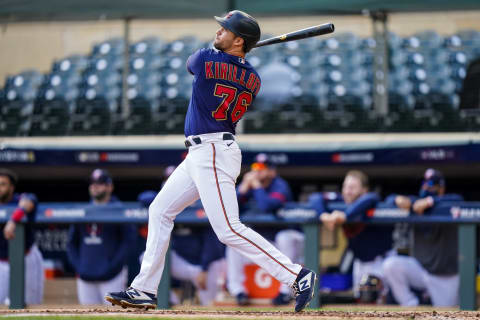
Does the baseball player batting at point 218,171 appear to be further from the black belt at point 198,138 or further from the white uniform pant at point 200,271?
the white uniform pant at point 200,271

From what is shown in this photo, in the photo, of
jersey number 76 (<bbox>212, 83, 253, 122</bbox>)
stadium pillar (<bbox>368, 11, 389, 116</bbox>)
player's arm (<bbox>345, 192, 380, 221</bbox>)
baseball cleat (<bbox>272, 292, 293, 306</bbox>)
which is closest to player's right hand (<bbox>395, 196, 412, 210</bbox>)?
player's arm (<bbox>345, 192, 380, 221</bbox>)

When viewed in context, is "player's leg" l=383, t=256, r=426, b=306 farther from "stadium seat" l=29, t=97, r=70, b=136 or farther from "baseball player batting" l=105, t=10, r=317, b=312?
"stadium seat" l=29, t=97, r=70, b=136

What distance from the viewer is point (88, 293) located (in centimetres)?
555

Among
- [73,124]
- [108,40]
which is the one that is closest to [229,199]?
[73,124]

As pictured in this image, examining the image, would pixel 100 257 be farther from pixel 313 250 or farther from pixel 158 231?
pixel 158 231

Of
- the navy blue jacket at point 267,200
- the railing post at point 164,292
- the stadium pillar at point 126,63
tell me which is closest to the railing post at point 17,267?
the railing post at point 164,292

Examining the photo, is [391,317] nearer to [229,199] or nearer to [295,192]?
[229,199]

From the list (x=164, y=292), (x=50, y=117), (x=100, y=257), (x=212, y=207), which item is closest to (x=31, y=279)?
(x=100, y=257)

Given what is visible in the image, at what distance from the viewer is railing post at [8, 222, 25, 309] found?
5316 millimetres

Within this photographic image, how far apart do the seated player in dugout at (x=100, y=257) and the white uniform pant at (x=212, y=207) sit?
1999 millimetres

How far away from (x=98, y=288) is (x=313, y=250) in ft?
5.14

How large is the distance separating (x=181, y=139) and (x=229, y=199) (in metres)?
4.70

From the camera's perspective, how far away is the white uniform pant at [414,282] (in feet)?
16.3

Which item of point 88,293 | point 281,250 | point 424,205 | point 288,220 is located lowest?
point 88,293
